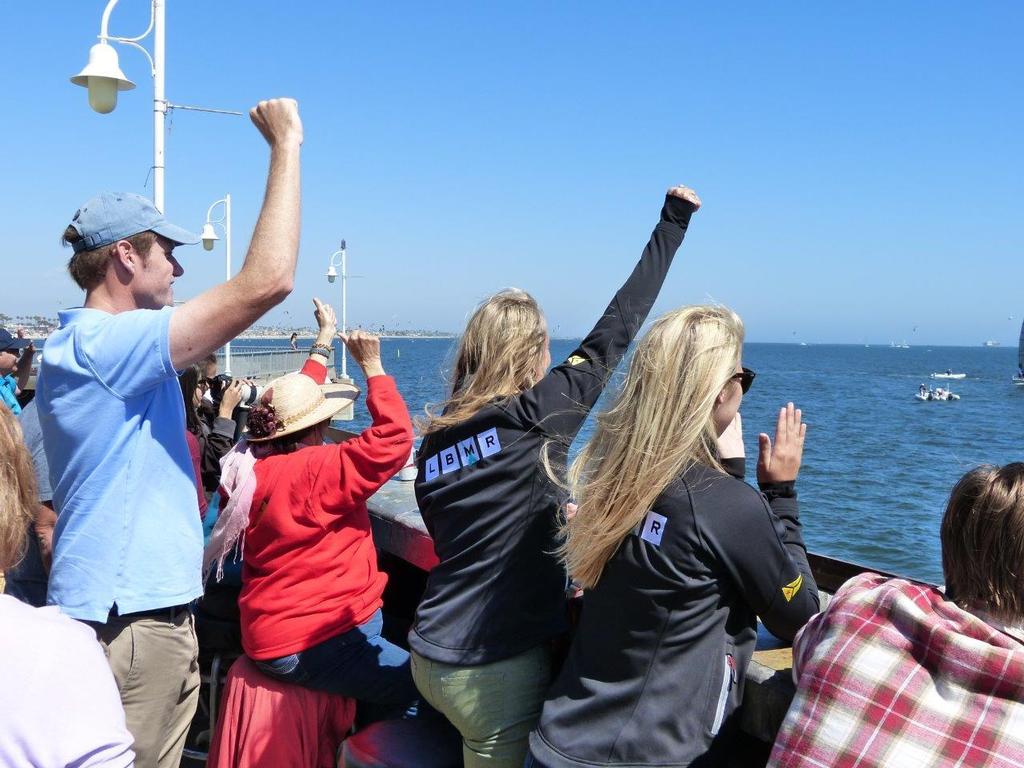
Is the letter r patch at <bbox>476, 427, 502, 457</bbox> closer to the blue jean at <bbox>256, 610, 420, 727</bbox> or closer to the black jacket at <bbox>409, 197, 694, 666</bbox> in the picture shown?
the black jacket at <bbox>409, 197, 694, 666</bbox>

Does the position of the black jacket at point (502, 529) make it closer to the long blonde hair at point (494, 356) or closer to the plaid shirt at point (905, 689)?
the long blonde hair at point (494, 356)

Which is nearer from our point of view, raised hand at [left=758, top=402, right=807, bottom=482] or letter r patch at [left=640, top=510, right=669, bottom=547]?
letter r patch at [left=640, top=510, right=669, bottom=547]

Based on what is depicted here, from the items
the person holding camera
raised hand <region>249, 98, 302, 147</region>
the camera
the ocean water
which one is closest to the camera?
raised hand <region>249, 98, 302, 147</region>

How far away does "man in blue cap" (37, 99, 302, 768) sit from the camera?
6.97ft

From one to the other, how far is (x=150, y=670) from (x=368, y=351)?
1.28 m

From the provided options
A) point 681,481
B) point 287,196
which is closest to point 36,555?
point 287,196


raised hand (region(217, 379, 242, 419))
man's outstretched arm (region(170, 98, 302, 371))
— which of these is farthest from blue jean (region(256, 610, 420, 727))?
raised hand (region(217, 379, 242, 419))

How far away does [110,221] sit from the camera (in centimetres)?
240

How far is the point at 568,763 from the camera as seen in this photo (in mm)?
2098

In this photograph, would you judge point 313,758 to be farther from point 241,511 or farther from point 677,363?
point 677,363

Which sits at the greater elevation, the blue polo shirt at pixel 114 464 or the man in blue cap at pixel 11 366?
the blue polo shirt at pixel 114 464

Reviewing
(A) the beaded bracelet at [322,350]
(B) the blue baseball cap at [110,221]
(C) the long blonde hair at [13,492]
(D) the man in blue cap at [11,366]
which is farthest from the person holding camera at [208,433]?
(D) the man in blue cap at [11,366]

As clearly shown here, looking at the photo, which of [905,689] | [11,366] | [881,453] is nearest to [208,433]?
[905,689]

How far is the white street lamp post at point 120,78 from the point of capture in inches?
358
